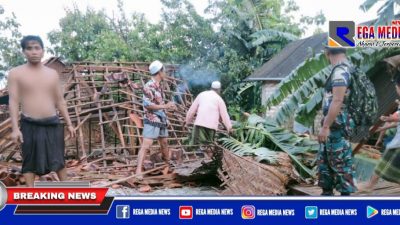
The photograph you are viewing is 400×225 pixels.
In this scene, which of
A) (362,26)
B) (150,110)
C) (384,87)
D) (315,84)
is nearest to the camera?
(362,26)

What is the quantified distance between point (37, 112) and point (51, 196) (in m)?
0.50

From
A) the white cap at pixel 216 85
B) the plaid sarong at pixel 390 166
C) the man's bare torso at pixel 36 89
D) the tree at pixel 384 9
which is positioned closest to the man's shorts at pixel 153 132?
the white cap at pixel 216 85

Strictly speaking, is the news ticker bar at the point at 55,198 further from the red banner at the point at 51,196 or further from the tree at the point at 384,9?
the tree at the point at 384,9

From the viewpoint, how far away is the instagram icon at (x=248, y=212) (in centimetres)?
315

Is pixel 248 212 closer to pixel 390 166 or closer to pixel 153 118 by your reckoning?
pixel 390 166

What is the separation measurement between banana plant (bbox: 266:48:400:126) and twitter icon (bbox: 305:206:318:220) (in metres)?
0.59

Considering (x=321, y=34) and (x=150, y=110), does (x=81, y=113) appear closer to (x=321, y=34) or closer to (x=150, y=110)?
(x=150, y=110)

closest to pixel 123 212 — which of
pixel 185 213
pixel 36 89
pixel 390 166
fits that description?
pixel 185 213

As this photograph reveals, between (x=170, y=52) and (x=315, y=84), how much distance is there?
1.09 m

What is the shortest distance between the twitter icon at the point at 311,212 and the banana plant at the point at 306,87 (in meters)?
0.59

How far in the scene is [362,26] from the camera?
301cm

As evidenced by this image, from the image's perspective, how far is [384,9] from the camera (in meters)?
3.08

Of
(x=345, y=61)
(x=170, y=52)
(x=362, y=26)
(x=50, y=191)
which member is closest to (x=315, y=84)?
(x=345, y=61)

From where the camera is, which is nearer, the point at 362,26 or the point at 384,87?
the point at 362,26
